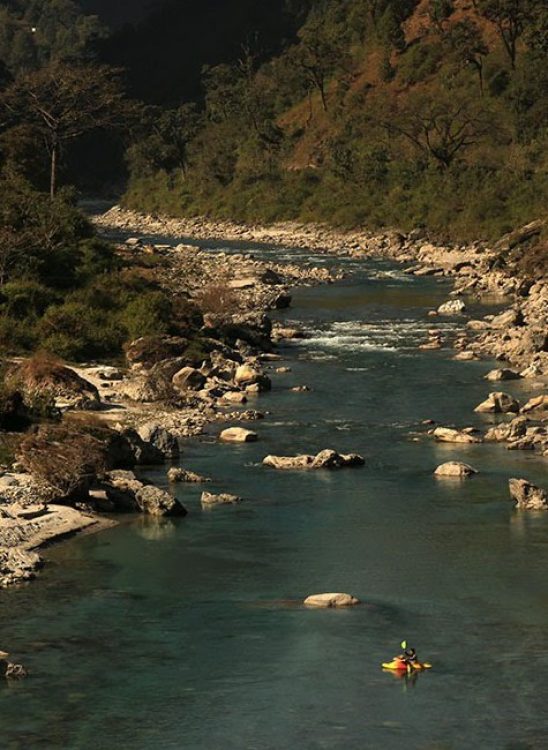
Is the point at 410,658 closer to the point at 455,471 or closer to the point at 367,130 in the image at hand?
the point at 455,471

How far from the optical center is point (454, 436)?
3981 cm

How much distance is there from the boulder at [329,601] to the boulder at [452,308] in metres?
37.9

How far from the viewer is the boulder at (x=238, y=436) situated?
4044 centimetres

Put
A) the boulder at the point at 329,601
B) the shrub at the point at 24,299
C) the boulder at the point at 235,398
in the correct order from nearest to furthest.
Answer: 1. the boulder at the point at 329,601
2. the boulder at the point at 235,398
3. the shrub at the point at 24,299

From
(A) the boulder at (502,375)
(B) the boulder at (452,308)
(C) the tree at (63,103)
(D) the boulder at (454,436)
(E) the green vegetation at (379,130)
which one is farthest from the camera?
(E) the green vegetation at (379,130)

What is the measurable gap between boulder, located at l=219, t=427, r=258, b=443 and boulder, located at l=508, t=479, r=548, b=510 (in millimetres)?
9014

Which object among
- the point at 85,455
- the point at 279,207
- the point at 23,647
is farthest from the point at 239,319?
the point at 279,207

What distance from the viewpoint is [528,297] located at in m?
66.1

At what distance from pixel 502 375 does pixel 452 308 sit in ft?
55.0

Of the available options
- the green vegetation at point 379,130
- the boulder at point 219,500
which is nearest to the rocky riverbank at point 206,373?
the boulder at point 219,500

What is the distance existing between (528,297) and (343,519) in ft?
116

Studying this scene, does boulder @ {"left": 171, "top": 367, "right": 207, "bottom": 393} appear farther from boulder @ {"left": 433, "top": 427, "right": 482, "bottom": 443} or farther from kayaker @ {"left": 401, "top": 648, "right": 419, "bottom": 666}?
kayaker @ {"left": 401, "top": 648, "right": 419, "bottom": 666}

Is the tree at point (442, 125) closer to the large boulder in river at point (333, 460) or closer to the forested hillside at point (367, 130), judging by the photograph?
the forested hillside at point (367, 130)

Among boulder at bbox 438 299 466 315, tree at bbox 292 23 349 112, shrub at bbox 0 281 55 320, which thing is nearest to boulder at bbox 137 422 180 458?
shrub at bbox 0 281 55 320
